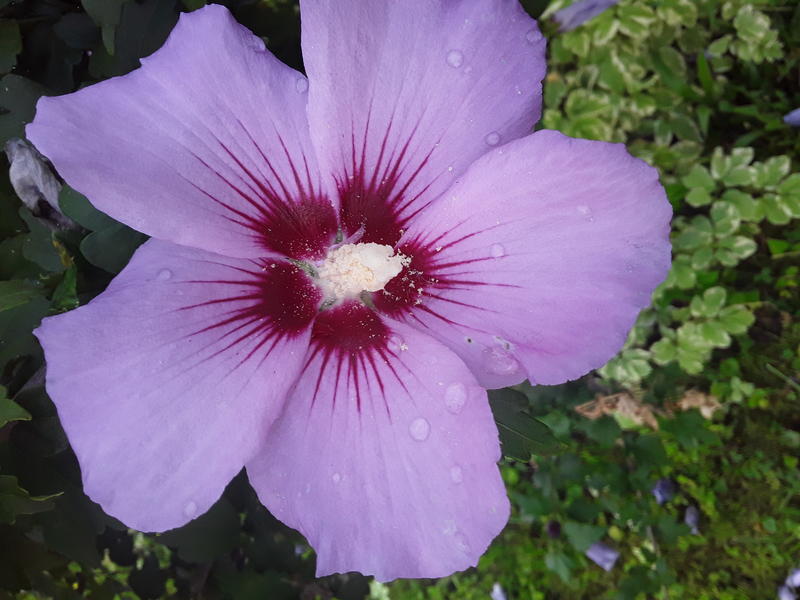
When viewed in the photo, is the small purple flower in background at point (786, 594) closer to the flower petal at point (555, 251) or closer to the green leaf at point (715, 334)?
the green leaf at point (715, 334)

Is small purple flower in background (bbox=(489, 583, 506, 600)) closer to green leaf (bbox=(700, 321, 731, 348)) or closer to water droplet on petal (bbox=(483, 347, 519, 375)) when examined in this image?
green leaf (bbox=(700, 321, 731, 348))

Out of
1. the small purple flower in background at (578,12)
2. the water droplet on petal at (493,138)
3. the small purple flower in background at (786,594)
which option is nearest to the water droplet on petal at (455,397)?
the water droplet on petal at (493,138)

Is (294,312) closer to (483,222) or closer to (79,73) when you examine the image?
(483,222)

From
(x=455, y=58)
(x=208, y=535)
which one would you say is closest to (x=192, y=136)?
(x=455, y=58)

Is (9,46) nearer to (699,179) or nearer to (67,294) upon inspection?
(67,294)

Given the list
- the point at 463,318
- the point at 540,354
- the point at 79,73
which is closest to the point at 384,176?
the point at 463,318
